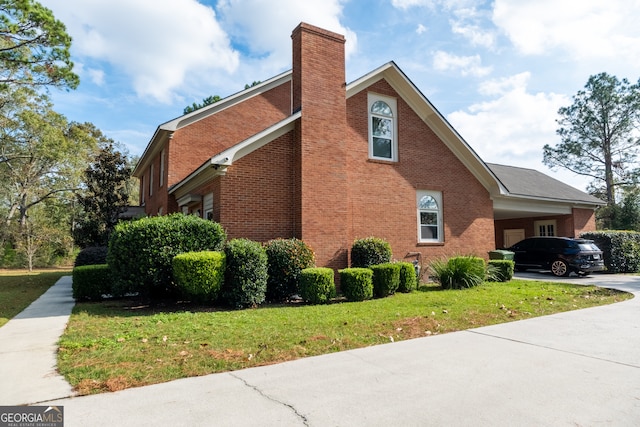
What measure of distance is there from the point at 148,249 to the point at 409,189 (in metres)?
9.09

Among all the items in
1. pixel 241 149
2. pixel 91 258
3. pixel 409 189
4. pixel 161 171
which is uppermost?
pixel 161 171

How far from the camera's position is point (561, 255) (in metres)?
16.1

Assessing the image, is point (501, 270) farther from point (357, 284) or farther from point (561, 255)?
point (357, 284)

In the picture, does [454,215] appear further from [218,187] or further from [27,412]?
[27,412]

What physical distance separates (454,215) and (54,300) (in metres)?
13.5

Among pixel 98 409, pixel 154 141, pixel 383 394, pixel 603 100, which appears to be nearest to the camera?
pixel 98 409

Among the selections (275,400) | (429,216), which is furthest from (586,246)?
(275,400)

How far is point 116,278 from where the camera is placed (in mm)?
8797

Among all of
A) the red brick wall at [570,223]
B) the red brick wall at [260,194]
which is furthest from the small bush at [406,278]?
the red brick wall at [570,223]

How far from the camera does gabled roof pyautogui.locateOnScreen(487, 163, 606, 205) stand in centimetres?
1914

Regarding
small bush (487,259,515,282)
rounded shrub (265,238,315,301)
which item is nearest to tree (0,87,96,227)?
rounded shrub (265,238,315,301)

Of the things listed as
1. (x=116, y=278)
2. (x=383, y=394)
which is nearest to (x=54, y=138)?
(x=116, y=278)

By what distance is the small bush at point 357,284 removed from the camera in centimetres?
988

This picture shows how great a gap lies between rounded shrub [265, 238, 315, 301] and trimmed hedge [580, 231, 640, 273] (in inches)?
621
